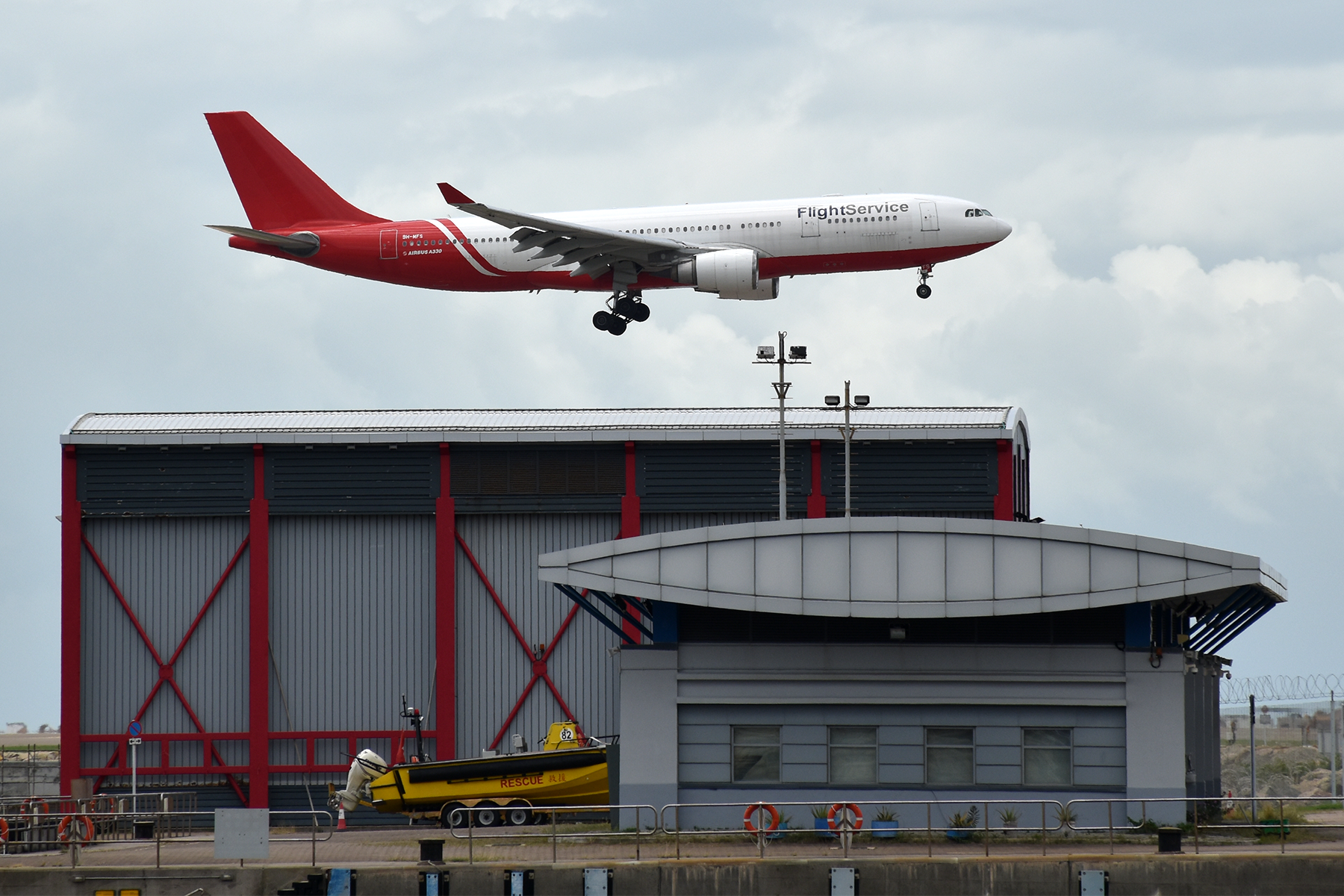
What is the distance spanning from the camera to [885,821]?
30.8 metres

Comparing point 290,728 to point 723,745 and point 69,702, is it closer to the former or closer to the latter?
point 69,702

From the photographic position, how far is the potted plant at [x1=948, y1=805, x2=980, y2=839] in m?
30.0

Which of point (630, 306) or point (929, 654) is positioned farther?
point (630, 306)

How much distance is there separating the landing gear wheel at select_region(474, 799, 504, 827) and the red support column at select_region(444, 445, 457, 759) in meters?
11.0

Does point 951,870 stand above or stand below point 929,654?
below

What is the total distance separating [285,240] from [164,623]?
14298 mm

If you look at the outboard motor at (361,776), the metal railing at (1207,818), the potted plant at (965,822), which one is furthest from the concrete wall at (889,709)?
the outboard motor at (361,776)

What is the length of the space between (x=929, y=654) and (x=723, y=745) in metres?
4.48

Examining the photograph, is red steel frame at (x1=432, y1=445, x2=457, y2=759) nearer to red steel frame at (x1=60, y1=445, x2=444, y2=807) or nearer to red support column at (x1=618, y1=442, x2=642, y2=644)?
red steel frame at (x1=60, y1=445, x2=444, y2=807)

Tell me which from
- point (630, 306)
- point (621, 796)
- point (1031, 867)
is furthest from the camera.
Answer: point (630, 306)

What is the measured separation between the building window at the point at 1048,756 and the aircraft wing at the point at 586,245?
2296cm

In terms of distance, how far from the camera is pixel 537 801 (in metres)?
34.9

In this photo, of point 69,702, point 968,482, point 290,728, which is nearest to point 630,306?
point 968,482

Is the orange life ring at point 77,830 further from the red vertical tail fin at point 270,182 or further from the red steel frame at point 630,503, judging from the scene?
the red vertical tail fin at point 270,182
